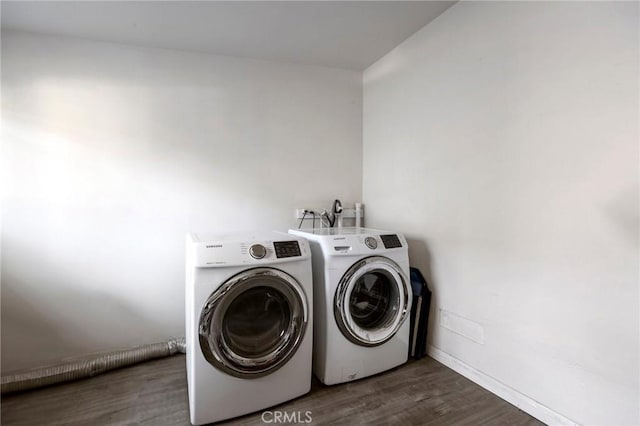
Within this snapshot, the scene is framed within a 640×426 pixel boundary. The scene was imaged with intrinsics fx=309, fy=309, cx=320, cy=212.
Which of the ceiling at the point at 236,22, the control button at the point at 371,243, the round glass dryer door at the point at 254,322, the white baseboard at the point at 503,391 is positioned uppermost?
the ceiling at the point at 236,22

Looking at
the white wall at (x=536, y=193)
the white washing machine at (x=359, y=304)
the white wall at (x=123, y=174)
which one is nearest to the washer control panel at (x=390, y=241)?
the white washing machine at (x=359, y=304)

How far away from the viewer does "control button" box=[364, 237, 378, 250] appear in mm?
1990

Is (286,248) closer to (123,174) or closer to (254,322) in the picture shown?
(254,322)

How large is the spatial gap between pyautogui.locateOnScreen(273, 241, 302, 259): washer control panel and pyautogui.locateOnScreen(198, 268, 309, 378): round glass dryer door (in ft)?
0.34

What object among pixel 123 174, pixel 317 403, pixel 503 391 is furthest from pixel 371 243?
pixel 123 174

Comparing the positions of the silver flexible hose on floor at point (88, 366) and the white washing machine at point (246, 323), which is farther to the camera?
the silver flexible hose on floor at point (88, 366)

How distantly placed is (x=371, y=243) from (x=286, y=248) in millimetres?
588

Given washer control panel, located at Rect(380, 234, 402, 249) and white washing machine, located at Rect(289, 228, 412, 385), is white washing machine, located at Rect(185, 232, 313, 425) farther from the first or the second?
washer control panel, located at Rect(380, 234, 402, 249)

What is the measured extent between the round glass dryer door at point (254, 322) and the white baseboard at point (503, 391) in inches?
42.9

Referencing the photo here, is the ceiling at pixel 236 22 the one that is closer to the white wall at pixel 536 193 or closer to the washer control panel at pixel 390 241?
the white wall at pixel 536 193

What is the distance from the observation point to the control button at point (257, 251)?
5.33 ft

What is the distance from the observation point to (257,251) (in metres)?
1.64

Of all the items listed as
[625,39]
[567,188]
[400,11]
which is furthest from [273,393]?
[400,11]

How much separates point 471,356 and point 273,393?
1.24 meters
